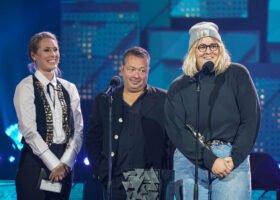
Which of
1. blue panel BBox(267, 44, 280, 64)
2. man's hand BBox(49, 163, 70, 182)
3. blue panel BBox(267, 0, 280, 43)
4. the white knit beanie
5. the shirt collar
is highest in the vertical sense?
blue panel BBox(267, 0, 280, 43)

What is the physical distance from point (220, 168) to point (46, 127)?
59.9 inches

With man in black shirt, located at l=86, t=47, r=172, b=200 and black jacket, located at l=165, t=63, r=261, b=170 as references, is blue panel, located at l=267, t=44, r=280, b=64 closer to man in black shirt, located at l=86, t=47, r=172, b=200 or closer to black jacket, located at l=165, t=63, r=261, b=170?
man in black shirt, located at l=86, t=47, r=172, b=200

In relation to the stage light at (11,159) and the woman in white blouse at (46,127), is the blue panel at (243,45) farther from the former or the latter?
the stage light at (11,159)

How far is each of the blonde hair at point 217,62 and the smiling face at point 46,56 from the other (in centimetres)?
126

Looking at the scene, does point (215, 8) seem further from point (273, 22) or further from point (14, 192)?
point (14, 192)

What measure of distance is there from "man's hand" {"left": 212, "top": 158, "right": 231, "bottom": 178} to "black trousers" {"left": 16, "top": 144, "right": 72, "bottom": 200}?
1.37 m

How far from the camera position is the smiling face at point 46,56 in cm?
376

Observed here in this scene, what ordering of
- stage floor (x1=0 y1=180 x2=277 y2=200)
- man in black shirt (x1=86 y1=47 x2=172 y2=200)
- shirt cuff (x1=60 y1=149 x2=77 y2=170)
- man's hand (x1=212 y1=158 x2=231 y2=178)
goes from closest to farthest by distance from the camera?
man's hand (x1=212 y1=158 x2=231 y2=178) < man in black shirt (x1=86 y1=47 x2=172 y2=200) < shirt cuff (x1=60 y1=149 x2=77 y2=170) < stage floor (x1=0 y1=180 x2=277 y2=200)

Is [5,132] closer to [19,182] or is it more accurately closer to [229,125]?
[19,182]

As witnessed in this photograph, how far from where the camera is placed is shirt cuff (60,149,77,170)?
11.7 feet

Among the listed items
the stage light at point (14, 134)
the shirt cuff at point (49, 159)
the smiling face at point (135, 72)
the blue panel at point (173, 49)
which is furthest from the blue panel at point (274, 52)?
the shirt cuff at point (49, 159)

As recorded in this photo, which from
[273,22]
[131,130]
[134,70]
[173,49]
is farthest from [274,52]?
[131,130]

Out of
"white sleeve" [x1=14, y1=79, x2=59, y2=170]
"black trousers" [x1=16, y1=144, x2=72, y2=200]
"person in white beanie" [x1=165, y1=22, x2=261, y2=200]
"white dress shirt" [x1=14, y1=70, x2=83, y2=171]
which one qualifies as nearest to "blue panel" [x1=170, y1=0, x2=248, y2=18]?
"white dress shirt" [x1=14, y1=70, x2=83, y2=171]

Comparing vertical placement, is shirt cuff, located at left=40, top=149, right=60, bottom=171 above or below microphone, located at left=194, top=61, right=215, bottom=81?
below
